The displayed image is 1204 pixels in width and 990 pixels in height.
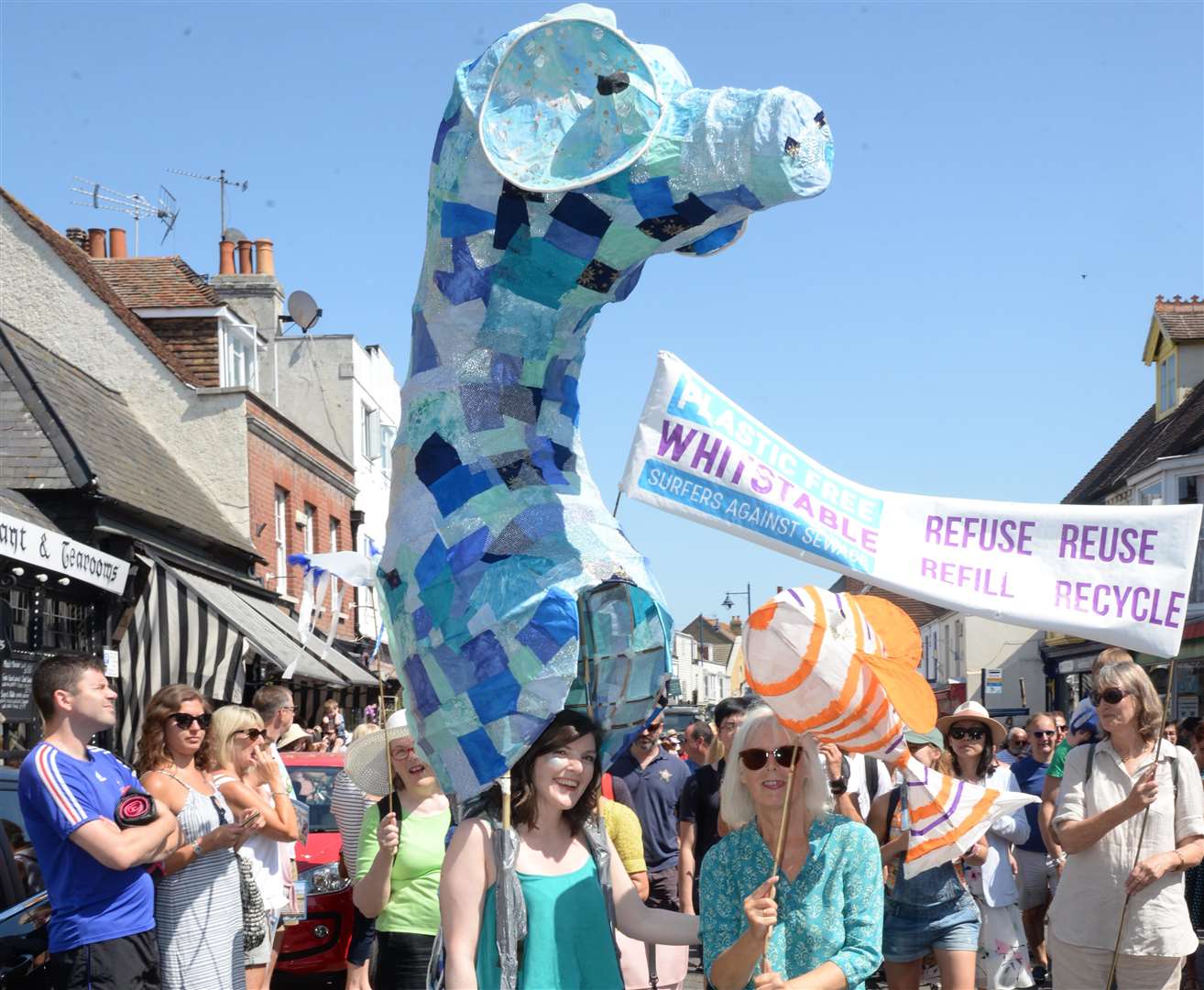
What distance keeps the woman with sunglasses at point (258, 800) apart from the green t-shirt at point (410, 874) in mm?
504

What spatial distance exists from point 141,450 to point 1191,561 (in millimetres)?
15941

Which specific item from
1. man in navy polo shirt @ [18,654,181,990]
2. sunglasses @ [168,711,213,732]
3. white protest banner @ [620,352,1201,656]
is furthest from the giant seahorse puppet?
sunglasses @ [168,711,213,732]

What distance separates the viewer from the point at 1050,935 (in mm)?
5316

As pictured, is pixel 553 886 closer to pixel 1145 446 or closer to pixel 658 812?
pixel 658 812

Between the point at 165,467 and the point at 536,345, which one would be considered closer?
the point at 536,345

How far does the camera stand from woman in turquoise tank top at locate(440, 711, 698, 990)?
3.46 m

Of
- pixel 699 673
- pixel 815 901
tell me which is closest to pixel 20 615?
pixel 815 901

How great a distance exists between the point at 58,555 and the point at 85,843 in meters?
7.17

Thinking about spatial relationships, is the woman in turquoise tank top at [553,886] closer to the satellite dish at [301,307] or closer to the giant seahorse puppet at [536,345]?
the giant seahorse puppet at [536,345]

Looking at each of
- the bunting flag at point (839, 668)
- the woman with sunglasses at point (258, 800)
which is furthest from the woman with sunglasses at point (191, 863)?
the bunting flag at point (839, 668)

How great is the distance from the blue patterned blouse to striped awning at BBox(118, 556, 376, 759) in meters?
11.1

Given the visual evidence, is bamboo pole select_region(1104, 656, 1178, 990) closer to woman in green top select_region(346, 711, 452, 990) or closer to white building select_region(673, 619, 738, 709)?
woman in green top select_region(346, 711, 452, 990)

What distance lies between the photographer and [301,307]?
2730 centimetres

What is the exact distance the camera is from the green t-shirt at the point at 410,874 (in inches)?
219
